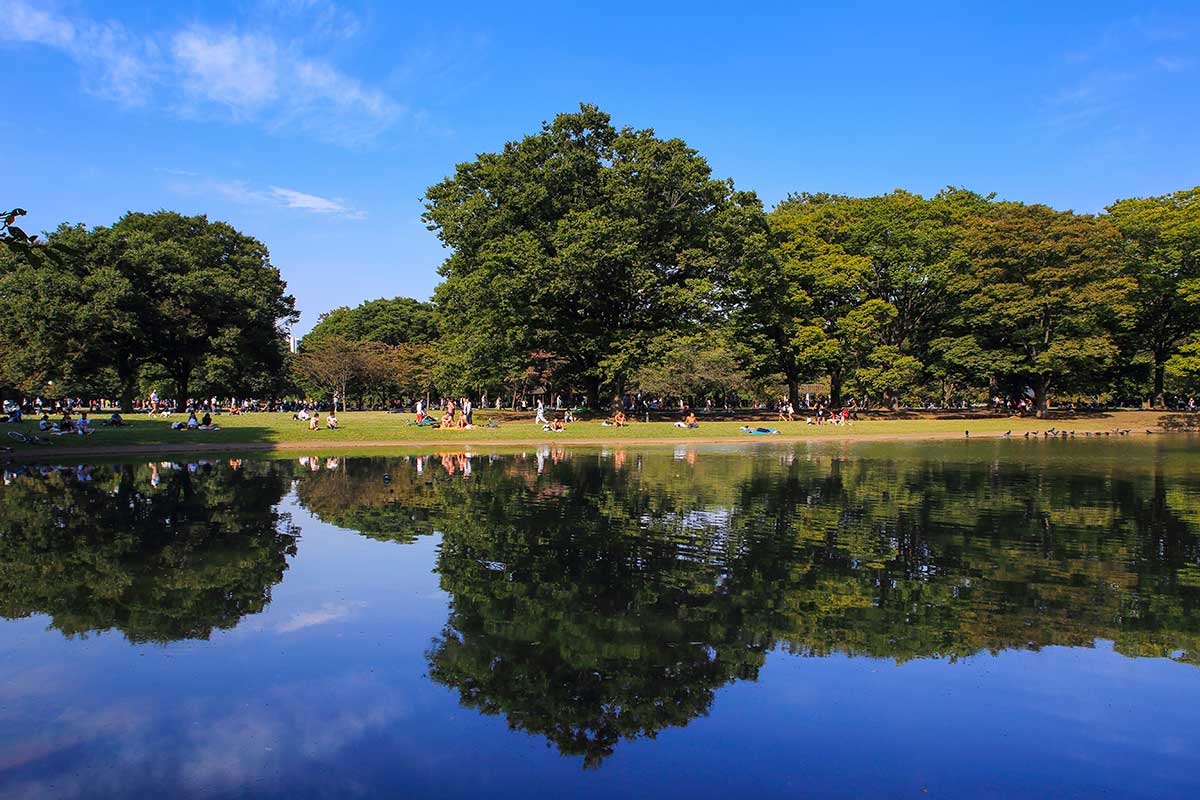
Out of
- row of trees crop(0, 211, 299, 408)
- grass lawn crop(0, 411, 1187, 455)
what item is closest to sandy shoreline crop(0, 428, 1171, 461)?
grass lawn crop(0, 411, 1187, 455)

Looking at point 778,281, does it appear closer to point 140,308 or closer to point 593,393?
point 593,393

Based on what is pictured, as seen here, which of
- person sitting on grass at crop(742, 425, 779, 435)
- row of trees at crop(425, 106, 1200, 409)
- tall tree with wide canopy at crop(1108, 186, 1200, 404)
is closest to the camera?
person sitting on grass at crop(742, 425, 779, 435)

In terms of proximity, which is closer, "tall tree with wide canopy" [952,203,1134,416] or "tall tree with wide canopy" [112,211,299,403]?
"tall tree with wide canopy" [112,211,299,403]

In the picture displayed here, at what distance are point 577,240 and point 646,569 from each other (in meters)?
39.9

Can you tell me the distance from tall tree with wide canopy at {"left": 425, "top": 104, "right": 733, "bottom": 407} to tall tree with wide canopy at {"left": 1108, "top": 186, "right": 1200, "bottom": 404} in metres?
39.0

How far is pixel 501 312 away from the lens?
5444 cm

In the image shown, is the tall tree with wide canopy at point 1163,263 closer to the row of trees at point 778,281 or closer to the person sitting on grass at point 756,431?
the row of trees at point 778,281

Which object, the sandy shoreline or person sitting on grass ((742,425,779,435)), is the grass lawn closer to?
the sandy shoreline

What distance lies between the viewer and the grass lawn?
116ft

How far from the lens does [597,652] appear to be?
28.0ft

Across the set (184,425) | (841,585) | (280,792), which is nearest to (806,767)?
(280,792)

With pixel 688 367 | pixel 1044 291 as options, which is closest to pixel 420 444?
pixel 688 367

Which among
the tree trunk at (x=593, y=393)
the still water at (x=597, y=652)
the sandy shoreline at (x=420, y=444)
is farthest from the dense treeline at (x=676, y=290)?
the still water at (x=597, y=652)

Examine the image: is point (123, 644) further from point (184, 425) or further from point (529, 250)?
point (529, 250)
